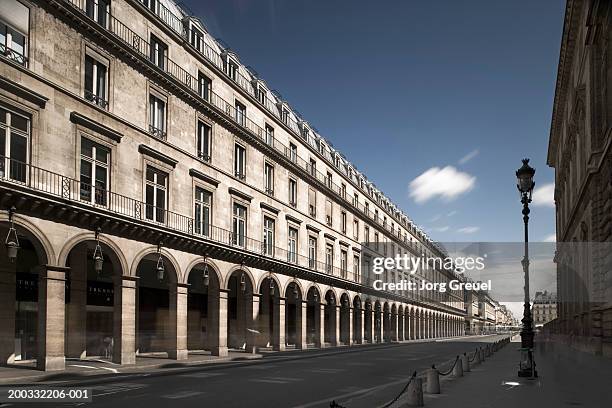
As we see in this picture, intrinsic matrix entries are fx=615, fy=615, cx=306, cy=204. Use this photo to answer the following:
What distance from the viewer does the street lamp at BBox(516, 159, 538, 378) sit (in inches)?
752

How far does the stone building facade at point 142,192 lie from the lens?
2116cm

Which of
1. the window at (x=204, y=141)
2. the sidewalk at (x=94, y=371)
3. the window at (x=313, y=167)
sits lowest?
the sidewalk at (x=94, y=371)

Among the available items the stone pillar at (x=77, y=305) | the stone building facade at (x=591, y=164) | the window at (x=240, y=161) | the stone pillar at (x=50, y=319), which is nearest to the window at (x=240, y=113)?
the window at (x=240, y=161)

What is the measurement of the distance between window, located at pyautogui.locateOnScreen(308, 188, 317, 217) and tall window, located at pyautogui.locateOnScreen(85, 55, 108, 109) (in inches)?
938

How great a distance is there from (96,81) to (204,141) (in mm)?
8733

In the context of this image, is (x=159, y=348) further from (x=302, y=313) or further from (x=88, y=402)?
(x=88, y=402)

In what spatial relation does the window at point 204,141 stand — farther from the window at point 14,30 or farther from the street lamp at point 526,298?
the street lamp at point 526,298

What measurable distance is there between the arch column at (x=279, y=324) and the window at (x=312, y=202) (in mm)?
9359

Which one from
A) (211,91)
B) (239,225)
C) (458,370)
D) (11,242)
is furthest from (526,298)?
(211,91)

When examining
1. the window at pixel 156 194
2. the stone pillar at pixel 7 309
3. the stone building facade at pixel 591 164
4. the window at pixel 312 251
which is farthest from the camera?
the window at pixel 312 251

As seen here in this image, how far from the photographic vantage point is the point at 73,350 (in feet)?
88.3

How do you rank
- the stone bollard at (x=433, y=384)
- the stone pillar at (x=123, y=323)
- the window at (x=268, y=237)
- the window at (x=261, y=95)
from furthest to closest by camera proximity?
→ the window at (x=261, y=95)
the window at (x=268, y=237)
the stone pillar at (x=123, y=323)
the stone bollard at (x=433, y=384)

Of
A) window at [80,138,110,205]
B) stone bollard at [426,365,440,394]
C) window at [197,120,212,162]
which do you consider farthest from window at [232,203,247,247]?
stone bollard at [426,365,440,394]

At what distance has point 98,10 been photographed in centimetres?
2528
